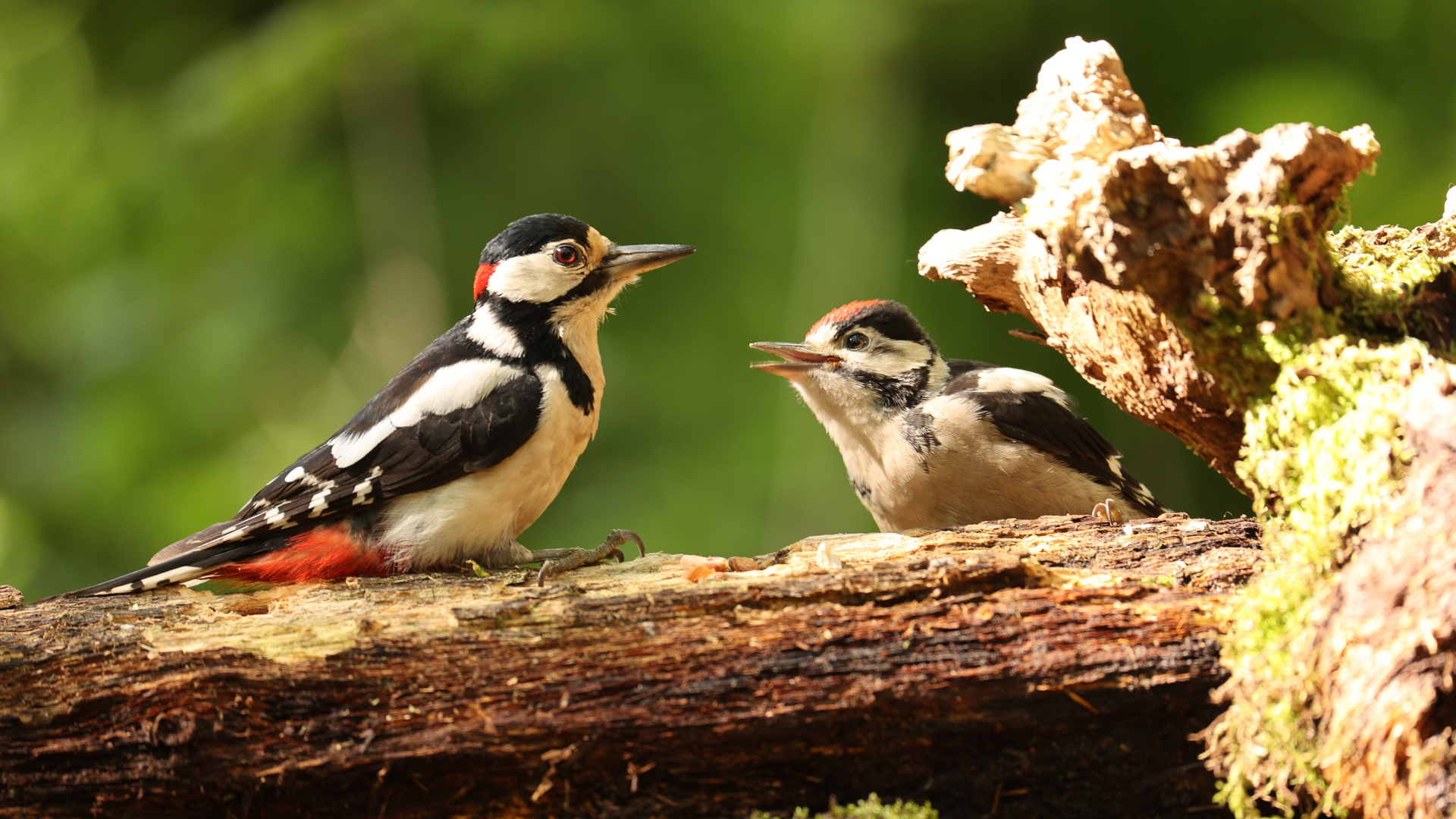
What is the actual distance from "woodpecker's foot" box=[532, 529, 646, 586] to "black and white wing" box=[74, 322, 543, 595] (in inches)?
10.4

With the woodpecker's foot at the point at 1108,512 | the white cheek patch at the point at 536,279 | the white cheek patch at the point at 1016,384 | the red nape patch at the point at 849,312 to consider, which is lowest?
the woodpecker's foot at the point at 1108,512

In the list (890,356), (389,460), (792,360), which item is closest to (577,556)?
(389,460)

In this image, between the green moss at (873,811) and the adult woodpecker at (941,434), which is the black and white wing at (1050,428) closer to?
the adult woodpecker at (941,434)

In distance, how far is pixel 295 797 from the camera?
140 centimetres

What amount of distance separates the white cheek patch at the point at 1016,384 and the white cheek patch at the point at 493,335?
121 centimetres

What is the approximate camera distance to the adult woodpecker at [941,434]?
2486mm

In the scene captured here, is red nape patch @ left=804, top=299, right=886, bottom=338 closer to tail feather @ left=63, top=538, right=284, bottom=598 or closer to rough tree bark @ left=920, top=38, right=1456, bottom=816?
rough tree bark @ left=920, top=38, right=1456, bottom=816

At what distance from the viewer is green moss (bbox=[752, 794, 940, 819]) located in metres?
1.34

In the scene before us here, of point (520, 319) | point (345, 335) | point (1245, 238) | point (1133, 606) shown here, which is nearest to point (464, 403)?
point (520, 319)

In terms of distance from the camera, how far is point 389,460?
2.16 meters

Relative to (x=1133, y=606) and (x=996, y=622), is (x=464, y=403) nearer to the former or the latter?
(x=996, y=622)

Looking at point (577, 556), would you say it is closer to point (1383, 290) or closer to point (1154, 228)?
point (1154, 228)

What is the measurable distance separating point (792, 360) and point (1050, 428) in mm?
734

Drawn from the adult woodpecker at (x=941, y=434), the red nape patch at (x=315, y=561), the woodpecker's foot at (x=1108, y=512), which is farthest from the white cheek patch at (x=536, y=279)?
the woodpecker's foot at (x=1108, y=512)
